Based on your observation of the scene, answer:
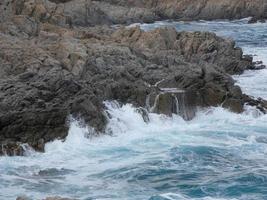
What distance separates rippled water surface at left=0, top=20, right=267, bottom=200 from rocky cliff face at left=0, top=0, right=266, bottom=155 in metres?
0.58

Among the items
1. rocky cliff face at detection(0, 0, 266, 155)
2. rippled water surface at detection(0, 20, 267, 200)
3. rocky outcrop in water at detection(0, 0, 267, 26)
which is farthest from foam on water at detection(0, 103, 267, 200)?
rocky outcrop in water at detection(0, 0, 267, 26)

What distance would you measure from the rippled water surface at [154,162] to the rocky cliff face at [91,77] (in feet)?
1.90

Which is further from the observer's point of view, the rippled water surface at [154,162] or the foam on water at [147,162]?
the foam on water at [147,162]

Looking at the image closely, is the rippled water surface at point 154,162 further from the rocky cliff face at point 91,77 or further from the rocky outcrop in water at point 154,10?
the rocky outcrop in water at point 154,10

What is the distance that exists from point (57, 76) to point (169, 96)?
15.6 ft

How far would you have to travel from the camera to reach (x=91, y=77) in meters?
24.0

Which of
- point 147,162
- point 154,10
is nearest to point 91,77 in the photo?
point 147,162

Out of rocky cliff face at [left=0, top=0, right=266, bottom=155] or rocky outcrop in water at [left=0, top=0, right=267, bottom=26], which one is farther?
rocky outcrop in water at [left=0, top=0, right=267, bottom=26]

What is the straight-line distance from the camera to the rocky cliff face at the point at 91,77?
20.4 metres

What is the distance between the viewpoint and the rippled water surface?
54.0 ft

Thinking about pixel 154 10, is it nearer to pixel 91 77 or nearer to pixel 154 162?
pixel 91 77

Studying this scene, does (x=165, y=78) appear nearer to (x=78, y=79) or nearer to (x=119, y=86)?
(x=119, y=86)

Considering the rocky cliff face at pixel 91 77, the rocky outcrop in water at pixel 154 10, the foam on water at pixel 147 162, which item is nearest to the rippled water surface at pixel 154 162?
the foam on water at pixel 147 162

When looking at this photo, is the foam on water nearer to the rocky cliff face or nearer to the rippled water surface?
the rippled water surface
